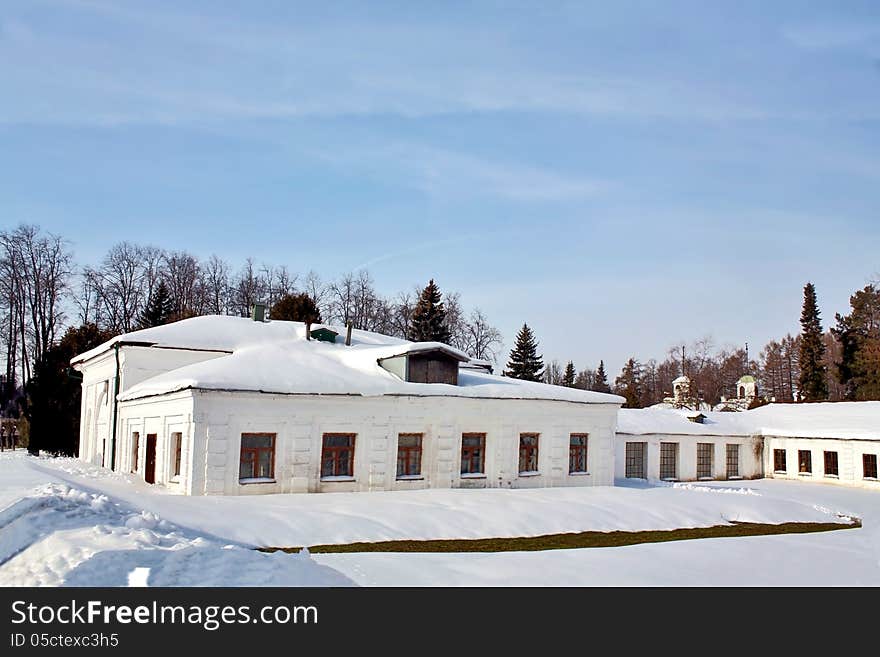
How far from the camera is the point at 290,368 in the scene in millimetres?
25953

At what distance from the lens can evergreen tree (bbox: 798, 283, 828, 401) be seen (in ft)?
198

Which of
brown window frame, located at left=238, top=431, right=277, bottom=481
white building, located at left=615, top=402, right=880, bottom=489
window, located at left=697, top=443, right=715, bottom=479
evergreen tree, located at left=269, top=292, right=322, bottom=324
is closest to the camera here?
brown window frame, located at left=238, top=431, right=277, bottom=481

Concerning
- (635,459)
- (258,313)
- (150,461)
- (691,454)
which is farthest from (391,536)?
(691,454)

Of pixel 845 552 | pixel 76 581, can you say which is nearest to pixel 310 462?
pixel 845 552

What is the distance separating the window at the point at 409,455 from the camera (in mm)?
26000

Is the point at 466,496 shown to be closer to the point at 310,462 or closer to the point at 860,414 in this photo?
the point at 310,462

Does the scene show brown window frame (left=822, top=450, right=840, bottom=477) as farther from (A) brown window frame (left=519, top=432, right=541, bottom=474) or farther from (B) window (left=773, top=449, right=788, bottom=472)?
(A) brown window frame (left=519, top=432, right=541, bottom=474)

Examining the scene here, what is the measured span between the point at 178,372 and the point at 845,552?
1962 centimetres

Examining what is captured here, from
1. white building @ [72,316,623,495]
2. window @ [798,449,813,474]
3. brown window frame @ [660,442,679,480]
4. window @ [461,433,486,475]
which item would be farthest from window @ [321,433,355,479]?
window @ [798,449,813,474]

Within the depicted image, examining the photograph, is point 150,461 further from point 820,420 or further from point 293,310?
point 820,420

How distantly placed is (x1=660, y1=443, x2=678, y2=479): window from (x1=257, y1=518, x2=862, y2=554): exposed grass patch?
14.4 m

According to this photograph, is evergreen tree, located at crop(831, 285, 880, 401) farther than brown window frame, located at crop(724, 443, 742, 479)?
Yes

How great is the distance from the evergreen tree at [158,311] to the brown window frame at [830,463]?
40.3 m

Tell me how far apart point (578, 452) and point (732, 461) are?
15274 millimetres
